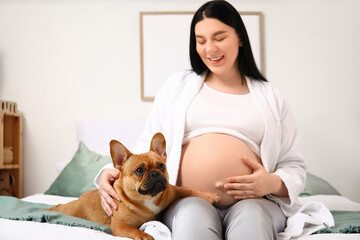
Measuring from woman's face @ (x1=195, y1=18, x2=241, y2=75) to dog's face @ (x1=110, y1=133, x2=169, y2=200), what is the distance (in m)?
0.36

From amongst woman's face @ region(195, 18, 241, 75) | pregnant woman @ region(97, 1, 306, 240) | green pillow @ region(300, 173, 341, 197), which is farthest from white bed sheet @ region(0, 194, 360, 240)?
green pillow @ region(300, 173, 341, 197)

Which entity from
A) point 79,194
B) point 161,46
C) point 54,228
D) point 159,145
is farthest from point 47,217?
point 161,46

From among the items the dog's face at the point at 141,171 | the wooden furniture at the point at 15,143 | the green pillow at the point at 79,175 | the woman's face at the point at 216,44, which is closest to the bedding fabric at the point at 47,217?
the dog's face at the point at 141,171

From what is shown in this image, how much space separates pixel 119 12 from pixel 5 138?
1.23 metres

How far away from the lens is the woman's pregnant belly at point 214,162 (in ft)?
4.50

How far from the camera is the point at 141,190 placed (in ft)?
4.04

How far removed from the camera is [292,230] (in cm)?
128

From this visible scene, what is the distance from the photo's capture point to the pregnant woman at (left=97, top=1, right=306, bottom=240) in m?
1.34

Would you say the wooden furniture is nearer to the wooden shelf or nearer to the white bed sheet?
the wooden shelf

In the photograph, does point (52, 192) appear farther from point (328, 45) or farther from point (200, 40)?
point (328, 45)

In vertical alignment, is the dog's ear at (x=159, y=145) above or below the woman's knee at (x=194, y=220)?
above

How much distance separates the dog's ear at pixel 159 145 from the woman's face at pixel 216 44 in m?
0.35

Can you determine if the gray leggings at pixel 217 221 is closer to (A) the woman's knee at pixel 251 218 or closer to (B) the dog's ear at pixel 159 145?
(A) the woman's knee at pixel 251 218

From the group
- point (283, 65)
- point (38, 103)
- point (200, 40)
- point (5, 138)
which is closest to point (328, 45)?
point (283, 65)
